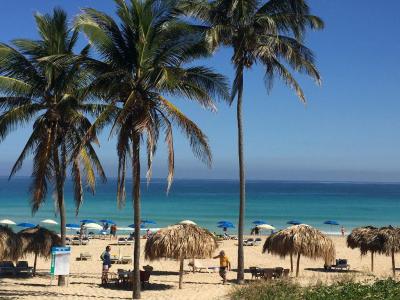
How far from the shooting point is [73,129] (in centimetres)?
1482

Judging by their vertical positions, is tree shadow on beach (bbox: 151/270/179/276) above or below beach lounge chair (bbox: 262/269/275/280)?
below

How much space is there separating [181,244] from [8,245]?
5.25 m

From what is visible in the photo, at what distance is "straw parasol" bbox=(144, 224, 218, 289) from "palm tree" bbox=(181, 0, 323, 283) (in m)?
1.14

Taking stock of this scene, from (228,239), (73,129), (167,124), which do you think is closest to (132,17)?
(167,124)

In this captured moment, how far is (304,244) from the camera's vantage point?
1747 cm

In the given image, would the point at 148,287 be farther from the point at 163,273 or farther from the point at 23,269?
the point at 23,269

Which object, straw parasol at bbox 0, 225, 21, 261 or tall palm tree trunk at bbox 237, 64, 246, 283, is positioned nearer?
straw parasol at bbox 0, 225, 21, 261

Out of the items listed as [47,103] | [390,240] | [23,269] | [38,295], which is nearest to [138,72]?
[47,103]

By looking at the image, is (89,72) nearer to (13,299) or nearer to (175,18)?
(175,18)

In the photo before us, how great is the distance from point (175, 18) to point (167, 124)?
2656 millimetres

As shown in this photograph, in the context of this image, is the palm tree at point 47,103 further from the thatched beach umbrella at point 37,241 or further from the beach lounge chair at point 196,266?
the beach lounge chair at point 196,266

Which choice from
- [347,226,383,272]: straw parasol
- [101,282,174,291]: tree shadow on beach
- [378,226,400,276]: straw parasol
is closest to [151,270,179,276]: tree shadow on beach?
[101,282,174,291]: tree shadow on beach

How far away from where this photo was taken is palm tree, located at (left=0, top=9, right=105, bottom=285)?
13938mm

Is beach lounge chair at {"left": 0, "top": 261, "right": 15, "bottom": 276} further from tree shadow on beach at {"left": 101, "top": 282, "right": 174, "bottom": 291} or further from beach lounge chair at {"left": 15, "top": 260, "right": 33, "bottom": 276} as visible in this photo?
tree shadow on beach at {"left": 101, "top": 282, "right": 174, "bottom": 291}
